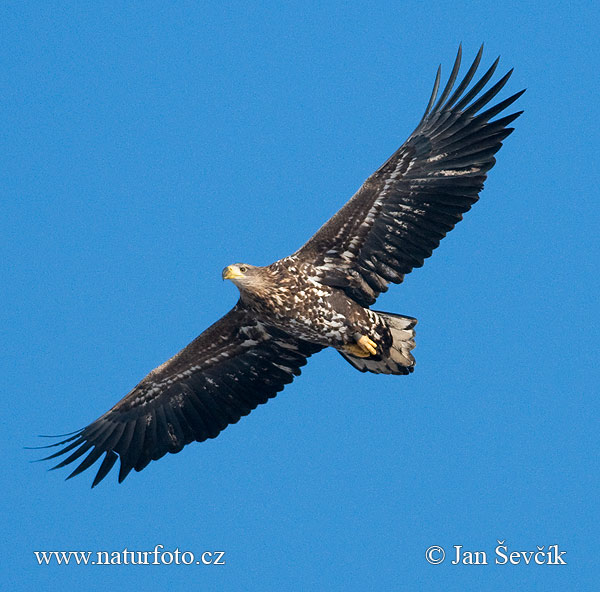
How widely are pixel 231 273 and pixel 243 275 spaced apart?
6.2 inches

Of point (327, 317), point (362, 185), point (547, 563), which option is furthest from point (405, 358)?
point (547, 563)

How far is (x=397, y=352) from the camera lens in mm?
16141

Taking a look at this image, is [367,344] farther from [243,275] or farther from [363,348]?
[243,275]

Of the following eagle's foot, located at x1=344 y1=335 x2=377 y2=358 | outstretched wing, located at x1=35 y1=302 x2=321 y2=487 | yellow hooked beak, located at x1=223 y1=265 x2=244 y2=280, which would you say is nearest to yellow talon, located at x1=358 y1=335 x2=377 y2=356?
eagle's foot, located at x1=344 y1=335 x2=377 y2=358

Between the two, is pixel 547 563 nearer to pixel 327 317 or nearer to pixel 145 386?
pixel 327 317

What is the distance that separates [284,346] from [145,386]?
6.70 feet

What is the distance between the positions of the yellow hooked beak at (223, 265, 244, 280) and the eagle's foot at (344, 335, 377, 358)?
1.75 meters

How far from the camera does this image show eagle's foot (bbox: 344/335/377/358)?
15.9 metres

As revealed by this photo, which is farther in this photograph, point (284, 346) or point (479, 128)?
point (284, 346)

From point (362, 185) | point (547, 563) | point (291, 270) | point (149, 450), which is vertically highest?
point (362, 185)

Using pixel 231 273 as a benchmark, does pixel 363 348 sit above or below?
below

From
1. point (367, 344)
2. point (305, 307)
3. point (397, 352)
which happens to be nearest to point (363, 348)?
point (367, 344)

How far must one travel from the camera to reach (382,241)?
15984mm

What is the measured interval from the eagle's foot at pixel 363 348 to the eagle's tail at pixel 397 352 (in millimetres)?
111
